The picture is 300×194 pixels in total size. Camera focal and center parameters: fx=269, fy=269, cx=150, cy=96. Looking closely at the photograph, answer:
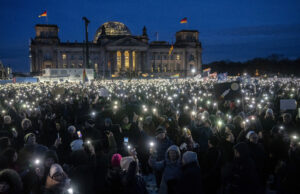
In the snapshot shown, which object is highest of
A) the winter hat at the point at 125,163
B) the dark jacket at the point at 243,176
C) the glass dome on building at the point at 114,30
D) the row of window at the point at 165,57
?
the glass dome on building at the point at 114,30

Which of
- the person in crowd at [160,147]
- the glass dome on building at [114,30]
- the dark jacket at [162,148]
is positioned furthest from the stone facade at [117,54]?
the dark jacket at [162,148]

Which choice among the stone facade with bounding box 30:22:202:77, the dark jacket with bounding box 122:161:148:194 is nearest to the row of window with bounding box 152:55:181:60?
the stone facade with bounding box 30:22:202:77

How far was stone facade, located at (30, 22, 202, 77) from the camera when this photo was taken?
3292 inches

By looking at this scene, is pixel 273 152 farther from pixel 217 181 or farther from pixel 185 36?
pixel 185 36

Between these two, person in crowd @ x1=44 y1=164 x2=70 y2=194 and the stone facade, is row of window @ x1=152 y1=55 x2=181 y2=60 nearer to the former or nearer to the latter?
the stone facade

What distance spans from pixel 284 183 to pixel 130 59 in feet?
284

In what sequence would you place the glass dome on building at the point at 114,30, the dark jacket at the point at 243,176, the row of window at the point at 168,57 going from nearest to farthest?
the dark jacket at the point at 243,176 → the row of window at the point at 168,57 → the glass dome on building at the point at 114,30

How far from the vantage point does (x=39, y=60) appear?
271 ft

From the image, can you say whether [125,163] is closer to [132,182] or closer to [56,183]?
[132,182]

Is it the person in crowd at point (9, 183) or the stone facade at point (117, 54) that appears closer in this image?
A: the person in crowd at point (9, 183)

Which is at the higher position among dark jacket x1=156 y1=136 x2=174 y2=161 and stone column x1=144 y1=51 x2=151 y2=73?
stone column x1=144 y1=51 x2=151 y2=73

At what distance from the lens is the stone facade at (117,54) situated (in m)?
83.6

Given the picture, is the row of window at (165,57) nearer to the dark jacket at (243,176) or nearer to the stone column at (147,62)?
the stone column at (147,62)

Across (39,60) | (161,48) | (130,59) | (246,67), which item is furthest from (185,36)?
(39,60)
